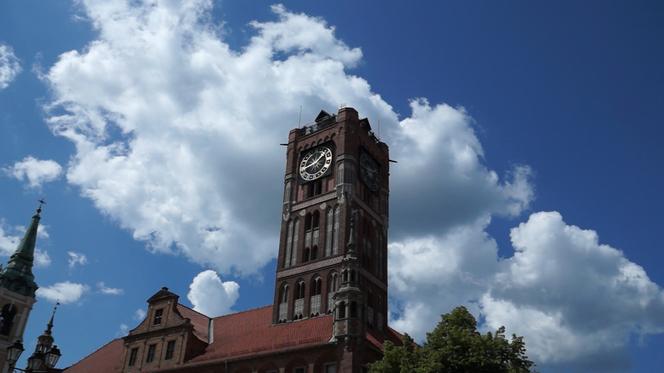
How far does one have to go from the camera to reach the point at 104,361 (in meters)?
63.2

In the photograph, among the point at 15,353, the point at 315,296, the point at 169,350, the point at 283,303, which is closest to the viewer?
the point at 15,353

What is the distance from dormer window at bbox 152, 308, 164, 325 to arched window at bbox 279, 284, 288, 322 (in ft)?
35.7

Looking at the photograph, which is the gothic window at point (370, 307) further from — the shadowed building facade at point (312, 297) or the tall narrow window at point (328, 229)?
the tall narrow window at point (328, 229)

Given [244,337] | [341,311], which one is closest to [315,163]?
[244,337]

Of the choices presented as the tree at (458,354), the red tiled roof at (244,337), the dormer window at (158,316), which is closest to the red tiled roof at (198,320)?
the red tiled roof at (244,337)

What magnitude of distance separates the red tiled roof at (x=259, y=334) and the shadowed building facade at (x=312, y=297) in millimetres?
129

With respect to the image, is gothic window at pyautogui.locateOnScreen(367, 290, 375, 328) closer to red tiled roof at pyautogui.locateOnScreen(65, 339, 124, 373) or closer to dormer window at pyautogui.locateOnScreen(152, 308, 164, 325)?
dormer window at pyautogui.locateOnScreen(152, 308, 164, 325)

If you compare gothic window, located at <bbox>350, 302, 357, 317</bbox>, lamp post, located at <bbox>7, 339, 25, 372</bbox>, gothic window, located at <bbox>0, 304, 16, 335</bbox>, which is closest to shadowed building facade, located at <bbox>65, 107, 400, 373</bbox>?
gothic window, located at <bbox>350, 302, 357, 317</bbox>

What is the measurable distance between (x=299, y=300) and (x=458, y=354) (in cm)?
2358

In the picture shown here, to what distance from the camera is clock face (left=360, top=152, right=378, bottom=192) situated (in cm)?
6391

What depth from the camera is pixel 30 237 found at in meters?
95.2

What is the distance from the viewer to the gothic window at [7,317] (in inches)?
3410

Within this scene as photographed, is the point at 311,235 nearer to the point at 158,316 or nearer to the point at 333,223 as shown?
the point at 333,223

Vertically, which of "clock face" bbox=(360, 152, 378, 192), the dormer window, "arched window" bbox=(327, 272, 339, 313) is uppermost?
"clock face" bbox=(360, 152, 378, 192)
